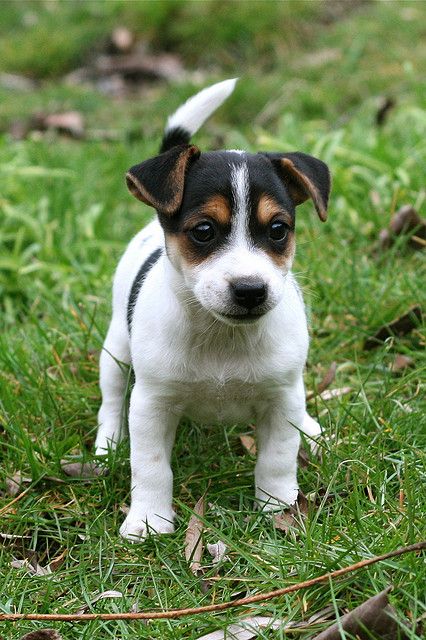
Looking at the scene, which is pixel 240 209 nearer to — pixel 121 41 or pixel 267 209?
pixel 267 209

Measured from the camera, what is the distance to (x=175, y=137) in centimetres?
470

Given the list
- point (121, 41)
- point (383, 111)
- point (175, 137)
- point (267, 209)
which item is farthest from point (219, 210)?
point (121, 41)

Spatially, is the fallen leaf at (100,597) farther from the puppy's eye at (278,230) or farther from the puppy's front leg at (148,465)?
the puppy's eye at (278,230)

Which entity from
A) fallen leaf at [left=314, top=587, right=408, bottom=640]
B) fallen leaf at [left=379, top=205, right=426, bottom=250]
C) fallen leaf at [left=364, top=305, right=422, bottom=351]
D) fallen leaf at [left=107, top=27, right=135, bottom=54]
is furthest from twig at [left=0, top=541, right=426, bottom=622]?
fallen leaf at [left=107, top=27, right=135, bottom=54]

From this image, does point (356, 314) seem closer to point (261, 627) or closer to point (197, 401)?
point (197, 401)

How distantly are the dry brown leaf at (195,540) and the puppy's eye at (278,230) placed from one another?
46.3 inches

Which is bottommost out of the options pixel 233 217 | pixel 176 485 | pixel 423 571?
pixel 176 485

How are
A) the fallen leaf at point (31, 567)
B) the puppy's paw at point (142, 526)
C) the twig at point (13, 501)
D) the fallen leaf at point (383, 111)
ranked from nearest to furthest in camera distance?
the fallen leaf at point (31, 567) → the puppy's paw at point (142, 526) → the twig at point (13, 501) → the fallen leaf at point (383, 111)

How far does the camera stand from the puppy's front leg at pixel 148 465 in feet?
13.9

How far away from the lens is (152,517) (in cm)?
425

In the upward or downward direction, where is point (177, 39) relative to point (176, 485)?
downward

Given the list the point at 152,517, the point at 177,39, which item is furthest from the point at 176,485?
the point at 177,39

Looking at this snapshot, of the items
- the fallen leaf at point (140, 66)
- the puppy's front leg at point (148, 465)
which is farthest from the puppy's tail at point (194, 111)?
the fallen leaf at point (140, 66)

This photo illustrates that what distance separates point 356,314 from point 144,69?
809 cm
